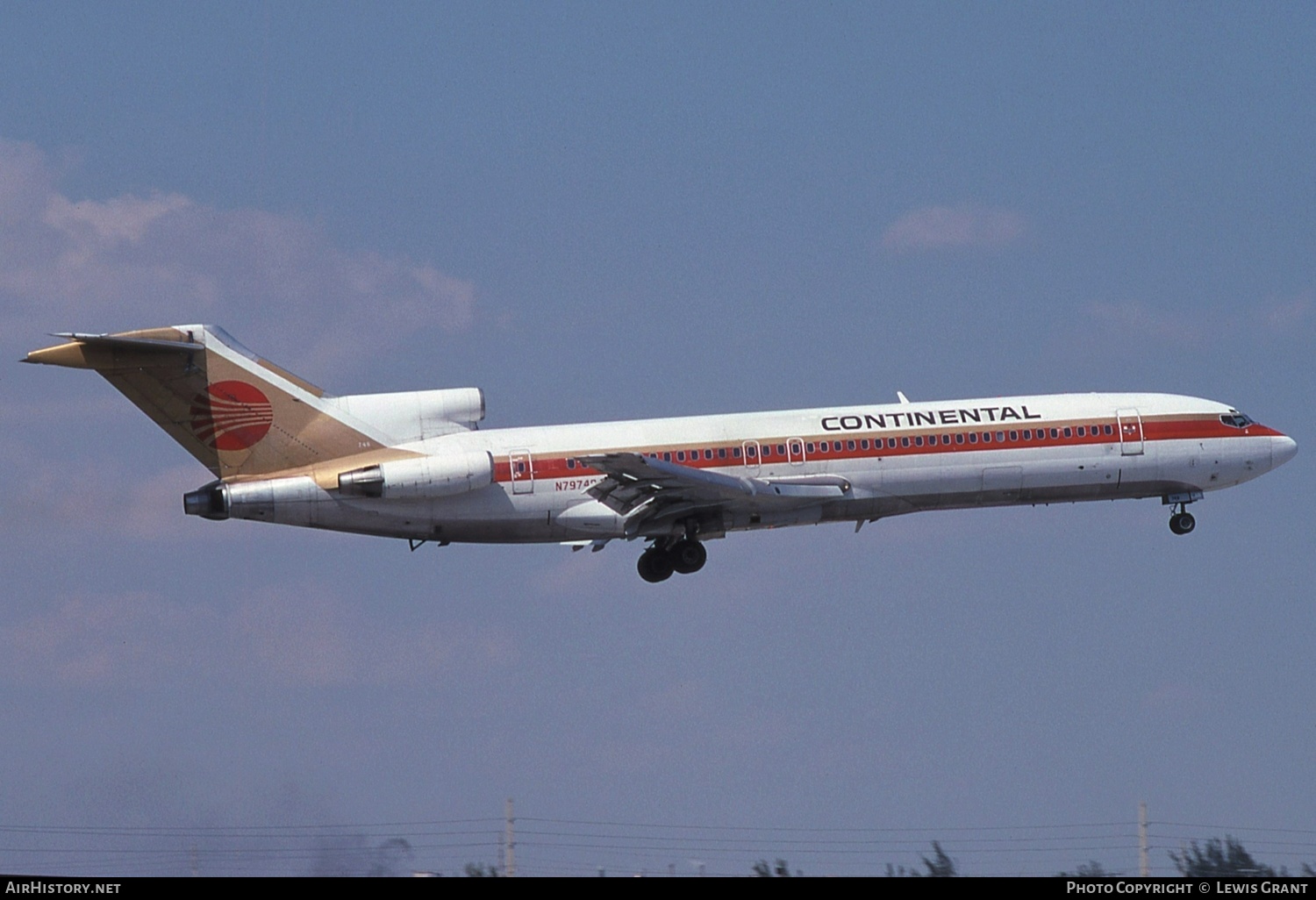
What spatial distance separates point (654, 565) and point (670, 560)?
424 mm

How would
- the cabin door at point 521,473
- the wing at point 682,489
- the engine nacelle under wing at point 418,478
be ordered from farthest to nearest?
1. the cabin door at point 521,473
2. the engine nacelle under wing at point 418,478
3. the wing at point 682,489

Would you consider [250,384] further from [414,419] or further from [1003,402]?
[1003,402]

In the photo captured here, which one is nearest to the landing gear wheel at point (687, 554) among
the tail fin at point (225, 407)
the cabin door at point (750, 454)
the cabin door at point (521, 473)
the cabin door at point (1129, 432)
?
the cabin door at point (750, 454)

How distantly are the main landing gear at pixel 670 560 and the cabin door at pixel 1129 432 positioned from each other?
10.9 meters

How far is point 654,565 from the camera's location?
44.3 m

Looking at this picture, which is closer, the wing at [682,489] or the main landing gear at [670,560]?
the wing at [682,489]

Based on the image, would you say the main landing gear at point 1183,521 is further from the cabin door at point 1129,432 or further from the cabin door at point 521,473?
the cabin door at point 521,473

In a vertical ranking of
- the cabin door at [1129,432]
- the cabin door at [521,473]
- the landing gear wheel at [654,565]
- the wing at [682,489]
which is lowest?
the landing gear wheel at [654,565]

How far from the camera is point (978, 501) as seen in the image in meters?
44.8

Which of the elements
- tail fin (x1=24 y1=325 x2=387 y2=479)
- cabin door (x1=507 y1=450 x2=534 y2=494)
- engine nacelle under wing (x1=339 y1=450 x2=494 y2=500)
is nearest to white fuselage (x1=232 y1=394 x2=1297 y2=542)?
cabin door (x1=507 y1=450 x2=534 y2=494)

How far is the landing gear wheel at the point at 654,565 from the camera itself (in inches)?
1741
